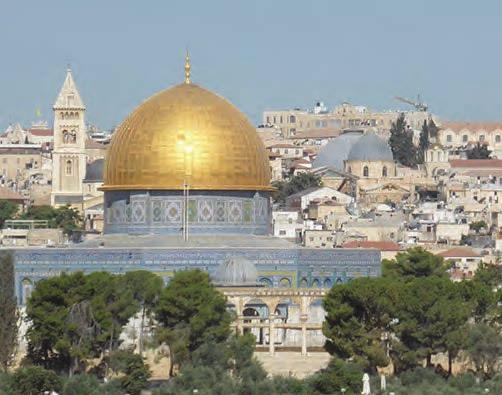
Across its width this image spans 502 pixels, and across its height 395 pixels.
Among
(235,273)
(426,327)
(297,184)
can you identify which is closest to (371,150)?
(297,184)

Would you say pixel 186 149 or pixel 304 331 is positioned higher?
pixel 186 149

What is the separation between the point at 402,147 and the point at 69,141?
70.9ft

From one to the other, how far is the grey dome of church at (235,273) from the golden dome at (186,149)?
243 centimetres

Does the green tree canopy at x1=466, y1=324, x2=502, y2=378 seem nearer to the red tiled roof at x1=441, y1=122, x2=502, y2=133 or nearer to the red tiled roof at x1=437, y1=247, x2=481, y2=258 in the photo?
the red tiled roof at x1=437, y1=247, x2=481, y2=258

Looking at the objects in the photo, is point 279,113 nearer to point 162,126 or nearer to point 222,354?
point 162,126

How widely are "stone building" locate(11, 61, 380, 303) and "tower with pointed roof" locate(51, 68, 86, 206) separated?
171 feet

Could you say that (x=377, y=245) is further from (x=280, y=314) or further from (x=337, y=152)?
(x=337, y=152)

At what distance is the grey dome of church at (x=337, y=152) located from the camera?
130375 millimetres

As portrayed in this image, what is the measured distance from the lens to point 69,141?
415 feet

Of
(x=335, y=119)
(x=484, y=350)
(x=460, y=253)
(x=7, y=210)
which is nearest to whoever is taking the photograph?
(x=484, y=350)

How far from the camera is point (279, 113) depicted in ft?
632

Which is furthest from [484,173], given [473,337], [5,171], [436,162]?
[473,337]

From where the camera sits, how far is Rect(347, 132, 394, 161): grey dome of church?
12106cm

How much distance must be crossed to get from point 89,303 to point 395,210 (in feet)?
169
